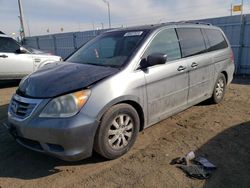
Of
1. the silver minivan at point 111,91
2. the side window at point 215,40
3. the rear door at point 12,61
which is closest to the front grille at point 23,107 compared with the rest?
the silver minivan at point 111,91

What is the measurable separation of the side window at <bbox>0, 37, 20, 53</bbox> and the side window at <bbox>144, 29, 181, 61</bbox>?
6146 millimetres

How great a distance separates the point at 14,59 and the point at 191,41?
20.0ft

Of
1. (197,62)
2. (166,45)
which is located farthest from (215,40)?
(166,45)

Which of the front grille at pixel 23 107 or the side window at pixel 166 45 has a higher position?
the side window at pixel 166 45

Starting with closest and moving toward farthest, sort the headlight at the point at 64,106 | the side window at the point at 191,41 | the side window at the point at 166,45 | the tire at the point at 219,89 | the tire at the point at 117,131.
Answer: the headlight at the point at 64,106 < the tire at the point at 117,131 < the side window at the point at 166,45 < the side window at the point at 191,41 < the tire at the point at 219,89

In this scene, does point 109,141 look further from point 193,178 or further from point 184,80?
point 184,80

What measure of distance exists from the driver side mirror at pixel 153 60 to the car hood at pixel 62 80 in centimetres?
46

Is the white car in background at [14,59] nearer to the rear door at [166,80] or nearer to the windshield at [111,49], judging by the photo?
the windshield at [111,49]

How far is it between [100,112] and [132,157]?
2.84 ft

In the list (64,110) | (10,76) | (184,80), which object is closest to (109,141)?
(64,110)

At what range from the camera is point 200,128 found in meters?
4.66

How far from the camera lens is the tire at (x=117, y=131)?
334 centimetres

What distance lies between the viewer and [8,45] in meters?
8.79

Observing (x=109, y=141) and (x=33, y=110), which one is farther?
(x=109, y=141)
